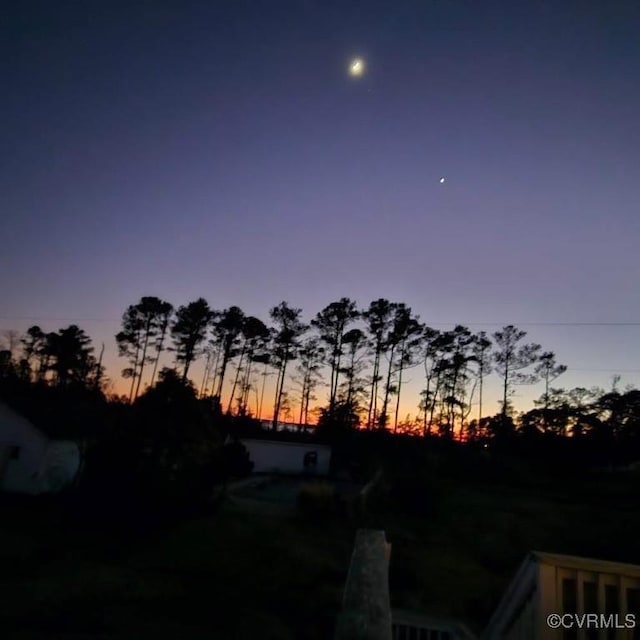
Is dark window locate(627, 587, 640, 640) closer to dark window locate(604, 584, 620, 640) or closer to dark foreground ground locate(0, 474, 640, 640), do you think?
dark window locate(604, 584, 620, 640)

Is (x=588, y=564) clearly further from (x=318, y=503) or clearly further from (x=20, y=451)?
(x=20, y=451)

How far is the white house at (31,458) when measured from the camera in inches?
795

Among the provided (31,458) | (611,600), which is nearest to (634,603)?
(611,600)

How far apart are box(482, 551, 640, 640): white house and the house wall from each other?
24.0 metres

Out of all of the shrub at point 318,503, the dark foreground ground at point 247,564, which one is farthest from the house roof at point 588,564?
the shrub at point 318,503

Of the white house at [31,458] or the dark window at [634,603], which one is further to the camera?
the white house at [31,458]

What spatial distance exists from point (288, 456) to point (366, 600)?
33.8m

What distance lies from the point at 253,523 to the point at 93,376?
181 feet

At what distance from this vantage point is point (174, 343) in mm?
43625

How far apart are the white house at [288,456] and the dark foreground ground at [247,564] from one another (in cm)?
1330

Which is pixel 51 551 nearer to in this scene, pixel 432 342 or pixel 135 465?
pixel 135 465

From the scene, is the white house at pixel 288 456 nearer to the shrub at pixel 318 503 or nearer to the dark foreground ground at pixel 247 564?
the dark foreground ground at pixel 247 564

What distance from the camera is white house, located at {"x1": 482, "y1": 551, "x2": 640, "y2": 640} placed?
2645mm

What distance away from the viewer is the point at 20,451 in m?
20.9
